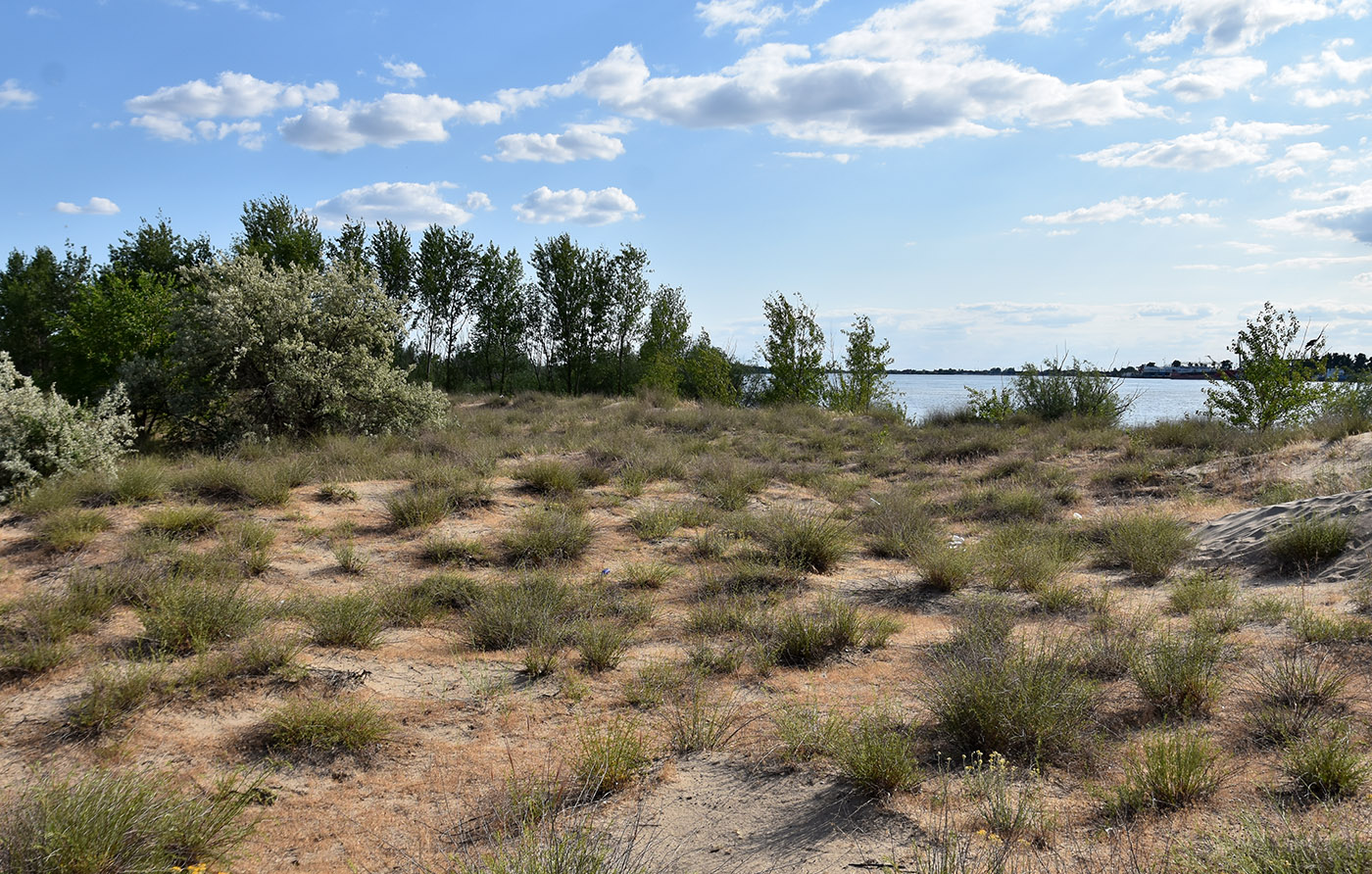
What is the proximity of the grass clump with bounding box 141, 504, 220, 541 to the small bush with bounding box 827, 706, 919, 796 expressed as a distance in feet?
22.0

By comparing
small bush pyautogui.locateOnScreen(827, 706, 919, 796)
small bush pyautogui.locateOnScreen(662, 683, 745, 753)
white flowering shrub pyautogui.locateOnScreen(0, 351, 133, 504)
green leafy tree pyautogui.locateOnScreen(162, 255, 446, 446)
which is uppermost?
green leafy tree pyautogui.locateOnScreen(162, 255, 446, 446)

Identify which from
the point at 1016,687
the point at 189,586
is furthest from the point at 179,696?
the point at 1016,687

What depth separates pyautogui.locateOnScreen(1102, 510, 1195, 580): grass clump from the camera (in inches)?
279

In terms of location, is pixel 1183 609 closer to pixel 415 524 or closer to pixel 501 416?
pixel 415 524

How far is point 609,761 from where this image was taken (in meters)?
3.51

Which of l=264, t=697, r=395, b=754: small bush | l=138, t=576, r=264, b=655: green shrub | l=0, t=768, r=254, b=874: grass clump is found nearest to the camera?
l=0, t=768, r=254, b=874: grass clump

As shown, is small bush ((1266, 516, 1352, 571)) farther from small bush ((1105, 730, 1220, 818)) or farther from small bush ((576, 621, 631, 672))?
small bush ((576, 621, 631, 672))

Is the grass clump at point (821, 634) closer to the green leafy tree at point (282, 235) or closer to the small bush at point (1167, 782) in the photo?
the small bush at point (1167, 782)

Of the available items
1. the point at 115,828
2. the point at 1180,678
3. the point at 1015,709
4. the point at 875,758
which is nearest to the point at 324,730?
the point at 115,828

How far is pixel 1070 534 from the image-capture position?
8.75 meters

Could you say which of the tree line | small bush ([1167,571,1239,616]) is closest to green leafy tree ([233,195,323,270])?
the tree line

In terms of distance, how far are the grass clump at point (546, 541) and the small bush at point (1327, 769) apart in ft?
18.6

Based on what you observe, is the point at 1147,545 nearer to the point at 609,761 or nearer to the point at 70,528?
the point at 609,761

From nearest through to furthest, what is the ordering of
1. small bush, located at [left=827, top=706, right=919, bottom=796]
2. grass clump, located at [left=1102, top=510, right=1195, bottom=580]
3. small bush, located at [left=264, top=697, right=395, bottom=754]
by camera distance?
small bush, located at [left=827, top=706, right=919, bottom=796] → small bush, located at [left=264, top=697, right=395, bottom=754] → grass clump, located at [left=1102, top=510, right=1195, bottom=580]
